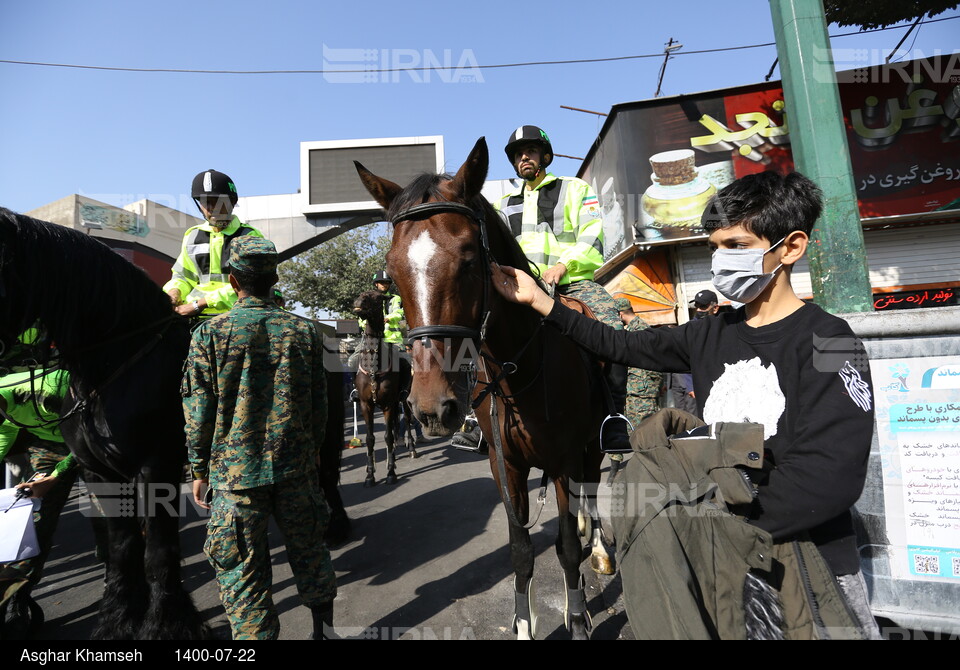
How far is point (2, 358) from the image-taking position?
10.3 feet

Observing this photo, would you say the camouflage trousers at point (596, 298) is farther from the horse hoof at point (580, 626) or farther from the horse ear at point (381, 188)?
the horse hoof at point (580, 626)

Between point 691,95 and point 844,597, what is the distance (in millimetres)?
13327

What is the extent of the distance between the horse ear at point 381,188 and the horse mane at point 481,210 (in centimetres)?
17

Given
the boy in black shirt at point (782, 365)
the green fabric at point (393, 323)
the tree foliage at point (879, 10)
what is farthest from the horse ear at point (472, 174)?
the tree foliage at point (879, 10)

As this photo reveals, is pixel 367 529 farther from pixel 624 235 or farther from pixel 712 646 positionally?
pixel 624 235

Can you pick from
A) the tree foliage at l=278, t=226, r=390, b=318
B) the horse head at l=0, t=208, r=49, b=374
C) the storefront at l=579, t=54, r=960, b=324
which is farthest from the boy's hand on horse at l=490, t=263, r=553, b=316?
the tree foliage at l=278, t=226, r=390, b=318

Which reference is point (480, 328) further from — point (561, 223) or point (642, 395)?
point (642, 395)

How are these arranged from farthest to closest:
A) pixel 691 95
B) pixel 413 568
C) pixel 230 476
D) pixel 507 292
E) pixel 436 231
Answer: pixel 691 95, pixel 413 568, pixel 230 476, pixel 507 292, pixel 436 231

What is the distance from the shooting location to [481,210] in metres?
2.40

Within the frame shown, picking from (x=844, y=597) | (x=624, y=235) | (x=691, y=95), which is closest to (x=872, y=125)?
(x=691, y=95)

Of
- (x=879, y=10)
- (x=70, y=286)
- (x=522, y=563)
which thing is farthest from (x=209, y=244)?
(x=879, y=10)

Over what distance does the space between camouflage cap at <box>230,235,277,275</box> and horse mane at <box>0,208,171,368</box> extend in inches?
47.1

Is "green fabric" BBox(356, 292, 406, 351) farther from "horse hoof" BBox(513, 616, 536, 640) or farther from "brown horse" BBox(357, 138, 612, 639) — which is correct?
"horse hoof" BBox(513, 616, 536, 640)

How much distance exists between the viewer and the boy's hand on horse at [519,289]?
85.4 inches
